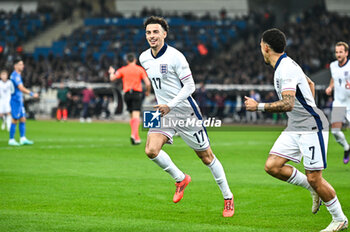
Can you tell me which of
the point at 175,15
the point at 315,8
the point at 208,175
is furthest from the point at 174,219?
the point at 175,15

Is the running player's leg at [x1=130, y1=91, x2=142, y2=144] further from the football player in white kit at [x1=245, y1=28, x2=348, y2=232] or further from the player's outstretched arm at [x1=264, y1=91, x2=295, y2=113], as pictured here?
the player's outstretched arm at [x1=264, y1=91, x2=295, y2=113]

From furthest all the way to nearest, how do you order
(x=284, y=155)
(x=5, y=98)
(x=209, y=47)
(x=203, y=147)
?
1. (x=209, y=47)
2. (x=5, y=98)
3. (x=203, y=147)
4. (x=284, y=155)

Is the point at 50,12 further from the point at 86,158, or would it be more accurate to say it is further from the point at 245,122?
the point at 86,158

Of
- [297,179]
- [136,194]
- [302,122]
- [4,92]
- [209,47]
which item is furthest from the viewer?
[209,47]

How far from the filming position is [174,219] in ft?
27.7

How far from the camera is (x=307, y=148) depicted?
7.69m

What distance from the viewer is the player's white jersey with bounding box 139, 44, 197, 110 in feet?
29.8

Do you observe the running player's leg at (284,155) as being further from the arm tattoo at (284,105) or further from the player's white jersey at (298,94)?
the arm tattoo at (284,105)

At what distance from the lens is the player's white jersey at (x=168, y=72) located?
29.8 feet

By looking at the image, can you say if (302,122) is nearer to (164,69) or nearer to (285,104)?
(285,104)

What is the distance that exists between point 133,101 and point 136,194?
9.87 meters

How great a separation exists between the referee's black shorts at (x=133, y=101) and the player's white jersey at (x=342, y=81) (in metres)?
6.88

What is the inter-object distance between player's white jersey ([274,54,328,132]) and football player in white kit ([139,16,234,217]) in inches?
59.9

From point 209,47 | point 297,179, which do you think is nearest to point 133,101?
point 297,179
